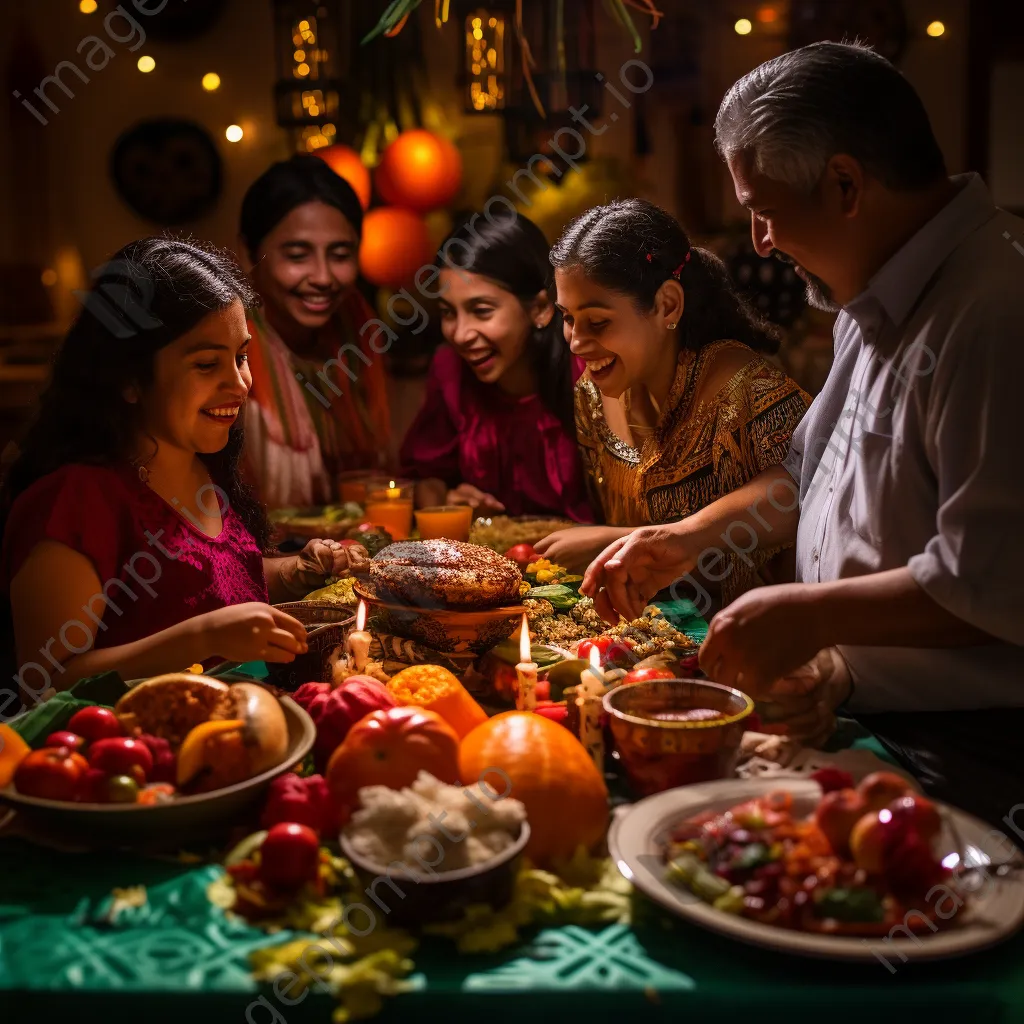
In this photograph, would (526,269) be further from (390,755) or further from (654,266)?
(390,755)

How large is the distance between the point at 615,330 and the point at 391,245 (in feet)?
7.65

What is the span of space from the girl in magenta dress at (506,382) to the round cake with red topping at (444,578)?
6.59 ft

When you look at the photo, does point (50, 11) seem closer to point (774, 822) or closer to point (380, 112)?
point (380, 112)

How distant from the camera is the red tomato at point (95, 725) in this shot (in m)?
1.34

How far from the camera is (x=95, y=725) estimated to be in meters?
1.35

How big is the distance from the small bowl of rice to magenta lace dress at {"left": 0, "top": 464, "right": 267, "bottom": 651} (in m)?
0.96

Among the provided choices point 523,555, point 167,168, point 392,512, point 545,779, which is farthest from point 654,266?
point 167,168

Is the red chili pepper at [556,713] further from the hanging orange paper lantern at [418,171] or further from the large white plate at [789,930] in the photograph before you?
the hanging orange paper lantern at [418,171]

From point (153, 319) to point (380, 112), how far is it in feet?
12.0

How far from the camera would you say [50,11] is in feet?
18.0

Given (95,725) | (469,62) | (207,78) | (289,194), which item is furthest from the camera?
(207,78)

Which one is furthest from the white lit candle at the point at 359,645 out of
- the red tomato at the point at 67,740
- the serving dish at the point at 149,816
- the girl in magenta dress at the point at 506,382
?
the girl in magenta dress at the point at 506,382

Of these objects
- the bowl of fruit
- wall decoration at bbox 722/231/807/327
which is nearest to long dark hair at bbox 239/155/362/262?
wall decoration at bbox 722/231/807/327

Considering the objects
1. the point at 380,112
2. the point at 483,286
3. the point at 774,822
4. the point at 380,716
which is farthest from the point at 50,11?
the point at 774,822
